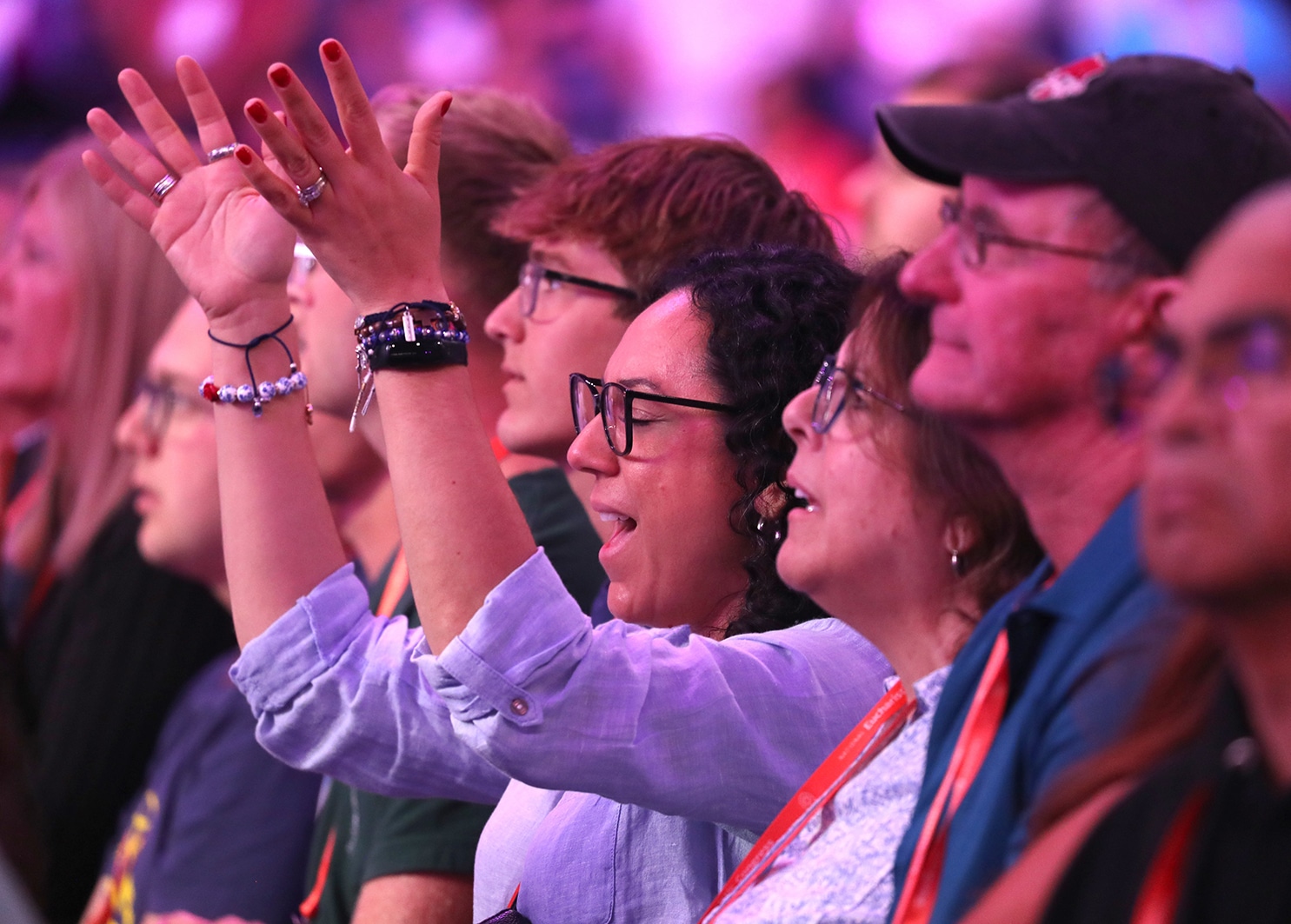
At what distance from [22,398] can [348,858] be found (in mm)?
2123

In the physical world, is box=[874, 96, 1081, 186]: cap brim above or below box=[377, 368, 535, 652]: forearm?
above

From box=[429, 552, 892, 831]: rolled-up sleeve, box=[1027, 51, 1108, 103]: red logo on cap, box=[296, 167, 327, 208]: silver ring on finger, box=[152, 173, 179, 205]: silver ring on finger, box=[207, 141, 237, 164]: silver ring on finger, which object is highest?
box=[1027, 51, 1108, 103]: red logo on cap

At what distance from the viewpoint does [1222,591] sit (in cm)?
89

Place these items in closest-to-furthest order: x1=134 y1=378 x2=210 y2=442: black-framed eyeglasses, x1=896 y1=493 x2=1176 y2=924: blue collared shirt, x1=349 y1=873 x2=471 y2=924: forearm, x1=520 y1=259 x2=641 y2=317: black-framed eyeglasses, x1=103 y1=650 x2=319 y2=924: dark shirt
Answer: x1=896 y1=493 x2=1176 y2=924: blue collared shirt → x1=349 y1=873 x2=471 y2=924: forearm → x1=520 y1=259 x2=641 y2=317: black-framed eyeglasses → x1=103 y1=650 x2=319 y2=924: dark shirt → x1=134 y1=378 x2=210 y2=442: black-framed eyeglasses

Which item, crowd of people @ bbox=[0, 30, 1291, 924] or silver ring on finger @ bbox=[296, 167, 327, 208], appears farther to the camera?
silver ring on finger @ bbox=[296, 167, 327, 208]

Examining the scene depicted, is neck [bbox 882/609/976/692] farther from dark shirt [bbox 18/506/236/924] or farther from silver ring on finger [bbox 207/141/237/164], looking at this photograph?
dark shirt [bbox 18/506/236/924]

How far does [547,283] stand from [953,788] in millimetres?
1208

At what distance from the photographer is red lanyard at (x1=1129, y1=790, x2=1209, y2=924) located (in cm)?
93

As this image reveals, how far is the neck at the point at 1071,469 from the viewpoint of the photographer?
4.05 feet

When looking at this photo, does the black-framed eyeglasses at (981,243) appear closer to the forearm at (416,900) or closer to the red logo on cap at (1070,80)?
the red logo on cap at (1070,80)

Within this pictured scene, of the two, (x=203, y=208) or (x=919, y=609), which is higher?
(x=203, y=208)

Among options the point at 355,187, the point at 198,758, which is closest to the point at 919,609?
the point at 355,187

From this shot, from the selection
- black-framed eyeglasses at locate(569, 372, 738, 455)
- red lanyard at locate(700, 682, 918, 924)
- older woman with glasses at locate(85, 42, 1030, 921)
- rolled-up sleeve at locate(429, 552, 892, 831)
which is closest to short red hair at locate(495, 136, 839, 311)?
older woman with glasses at locate(85, 42, 1030, 921)

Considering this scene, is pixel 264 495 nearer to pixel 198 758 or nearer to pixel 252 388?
pixel 252 388
